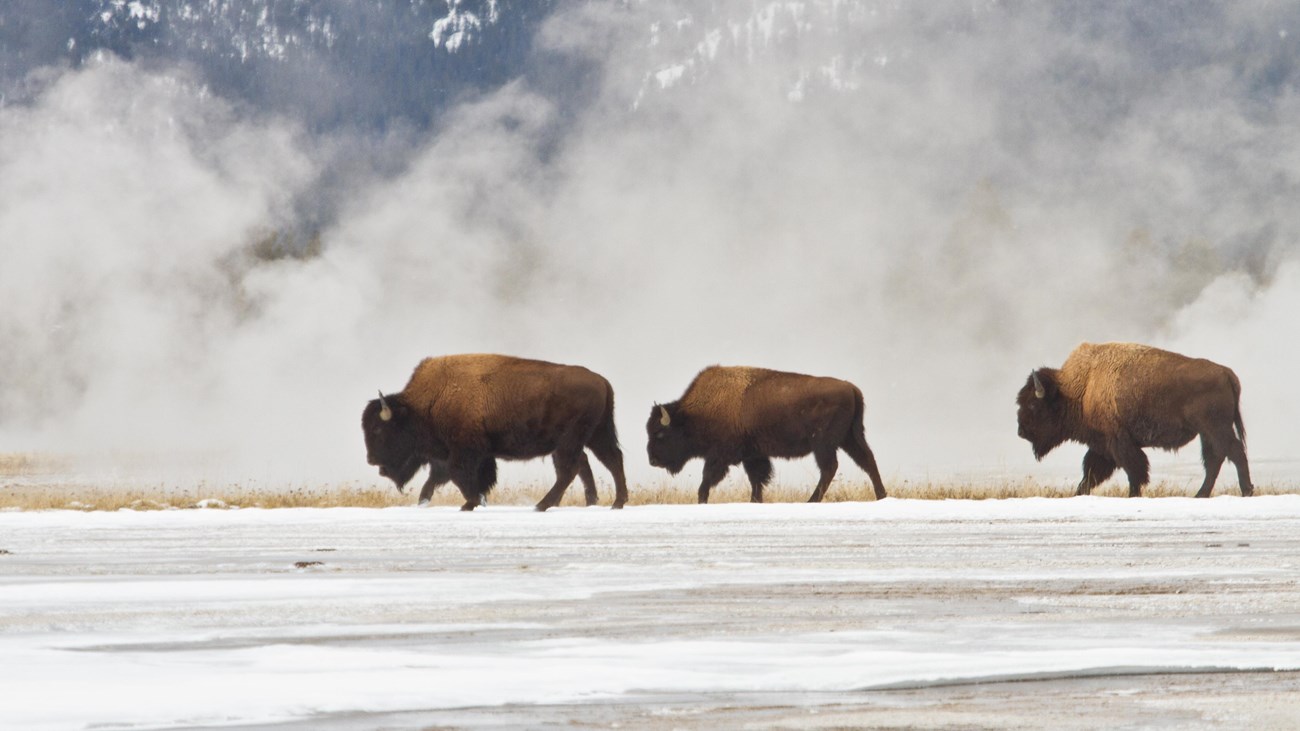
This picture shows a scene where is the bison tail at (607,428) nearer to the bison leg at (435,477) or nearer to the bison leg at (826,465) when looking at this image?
the bison leg at (435,477)

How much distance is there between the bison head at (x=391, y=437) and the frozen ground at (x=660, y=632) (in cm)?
631

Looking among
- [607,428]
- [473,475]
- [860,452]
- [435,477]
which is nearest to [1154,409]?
[860,452]

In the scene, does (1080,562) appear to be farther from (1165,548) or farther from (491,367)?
(491,367)

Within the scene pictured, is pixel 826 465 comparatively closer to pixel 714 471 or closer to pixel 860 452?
pixel 860 452

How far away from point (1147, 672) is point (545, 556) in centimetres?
466

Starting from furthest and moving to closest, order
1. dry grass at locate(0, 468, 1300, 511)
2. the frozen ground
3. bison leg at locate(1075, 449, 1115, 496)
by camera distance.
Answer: bison leg at locate(1075, 449, 1115, 496)
dry grass at locate(0, 468, 1300, 511)
the frozen ground

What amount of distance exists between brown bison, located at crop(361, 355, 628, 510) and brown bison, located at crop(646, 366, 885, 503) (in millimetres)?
2494

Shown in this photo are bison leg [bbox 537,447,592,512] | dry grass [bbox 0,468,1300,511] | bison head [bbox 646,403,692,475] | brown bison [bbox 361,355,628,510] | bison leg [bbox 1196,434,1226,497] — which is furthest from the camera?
bison head [bbox 646,403,692,475]

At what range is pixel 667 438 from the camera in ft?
61.4

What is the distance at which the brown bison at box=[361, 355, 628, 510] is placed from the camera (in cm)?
1505

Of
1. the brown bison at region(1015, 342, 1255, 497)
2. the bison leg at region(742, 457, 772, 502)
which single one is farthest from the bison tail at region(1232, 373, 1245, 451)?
the bison leg at region(742, 457, 772, 502)

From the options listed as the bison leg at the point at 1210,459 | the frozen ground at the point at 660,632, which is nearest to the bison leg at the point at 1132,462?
the bison leg at the point at 1210,459

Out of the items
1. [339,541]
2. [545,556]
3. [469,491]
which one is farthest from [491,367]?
[545,556]

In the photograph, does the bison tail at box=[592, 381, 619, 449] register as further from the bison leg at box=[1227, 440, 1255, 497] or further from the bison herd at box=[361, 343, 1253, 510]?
the bison leg at box=[1227, 440, 1255, 497]
